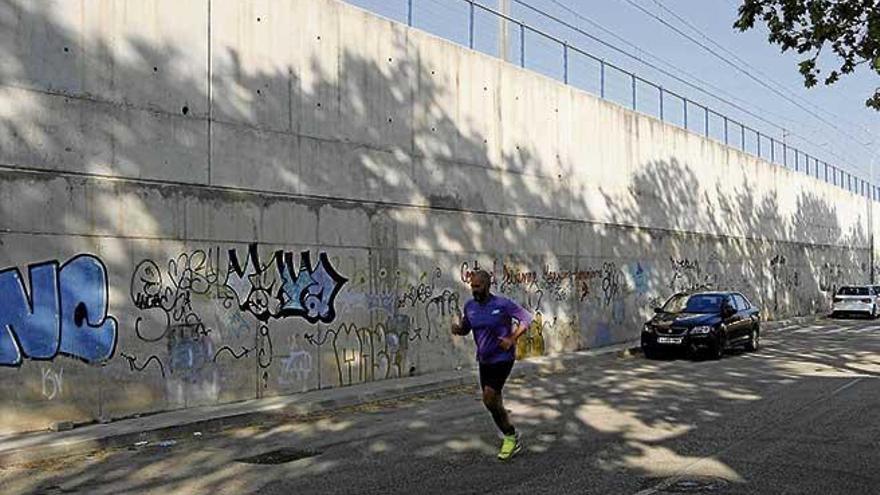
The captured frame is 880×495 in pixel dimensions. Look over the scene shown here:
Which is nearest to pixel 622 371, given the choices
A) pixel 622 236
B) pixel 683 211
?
pixel 622 236

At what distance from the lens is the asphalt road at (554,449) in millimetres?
8109

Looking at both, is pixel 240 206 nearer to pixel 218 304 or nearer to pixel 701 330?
pixel 218 304

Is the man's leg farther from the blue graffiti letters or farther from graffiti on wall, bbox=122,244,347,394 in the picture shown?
the blue graffiti letters

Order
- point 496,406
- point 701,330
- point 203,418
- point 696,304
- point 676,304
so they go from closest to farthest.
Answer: point 496,406 < point 203,418 < point 701,330 < point 696,304 < point 676,304

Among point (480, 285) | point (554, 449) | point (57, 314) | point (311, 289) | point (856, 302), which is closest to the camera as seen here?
Result: point (480, 285)

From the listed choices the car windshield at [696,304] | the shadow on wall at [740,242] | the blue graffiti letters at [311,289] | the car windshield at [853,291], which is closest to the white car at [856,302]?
the car windshield at [853,291]

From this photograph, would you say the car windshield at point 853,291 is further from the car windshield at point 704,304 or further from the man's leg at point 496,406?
the man's leg at point 496,406

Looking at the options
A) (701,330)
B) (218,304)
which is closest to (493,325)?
(218,304)

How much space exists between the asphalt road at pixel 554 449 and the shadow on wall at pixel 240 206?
1.66 meters

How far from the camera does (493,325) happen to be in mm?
9070

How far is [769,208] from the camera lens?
128 ft

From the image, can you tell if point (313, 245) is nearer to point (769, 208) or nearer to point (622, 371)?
point (622, 371)

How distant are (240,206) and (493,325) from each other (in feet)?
20.3

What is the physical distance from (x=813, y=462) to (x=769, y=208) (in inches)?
1261
